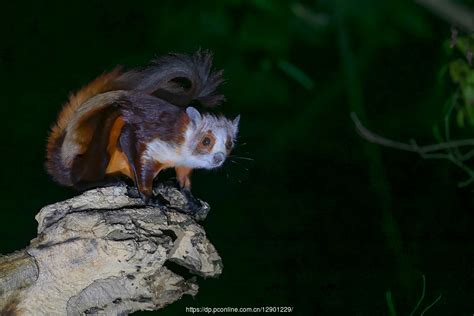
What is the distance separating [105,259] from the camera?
4.60ft

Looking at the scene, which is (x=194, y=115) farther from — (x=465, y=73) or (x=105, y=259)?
(x=465, y=73)

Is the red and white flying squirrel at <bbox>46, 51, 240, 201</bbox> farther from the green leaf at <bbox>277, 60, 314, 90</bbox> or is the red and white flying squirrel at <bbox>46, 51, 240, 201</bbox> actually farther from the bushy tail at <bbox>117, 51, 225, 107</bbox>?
the green leaf at <bbox>277, 60, 314, 90</bbox>

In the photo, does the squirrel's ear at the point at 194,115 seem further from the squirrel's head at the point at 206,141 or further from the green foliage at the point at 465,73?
the green foliage at the point at 465,73

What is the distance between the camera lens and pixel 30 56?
8.58 ft

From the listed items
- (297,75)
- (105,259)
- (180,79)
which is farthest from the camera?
(297,75)

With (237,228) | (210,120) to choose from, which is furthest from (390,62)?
(210,120)

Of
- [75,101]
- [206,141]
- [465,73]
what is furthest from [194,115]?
[465,73]

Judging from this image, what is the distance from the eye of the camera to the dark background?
2.53 metres

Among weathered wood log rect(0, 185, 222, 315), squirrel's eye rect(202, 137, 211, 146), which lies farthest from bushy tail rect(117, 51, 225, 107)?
weathered wood log rect(0, 185, 222, 315)

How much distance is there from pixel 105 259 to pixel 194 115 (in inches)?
13.1

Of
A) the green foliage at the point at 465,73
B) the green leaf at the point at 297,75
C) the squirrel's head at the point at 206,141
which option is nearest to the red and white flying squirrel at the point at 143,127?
the squirrel's head at the point at 206,141

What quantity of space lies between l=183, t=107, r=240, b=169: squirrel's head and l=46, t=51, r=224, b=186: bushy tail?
0.26ft

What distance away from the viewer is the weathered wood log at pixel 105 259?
1.41 meters

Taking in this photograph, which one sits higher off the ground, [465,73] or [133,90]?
[465,73]
